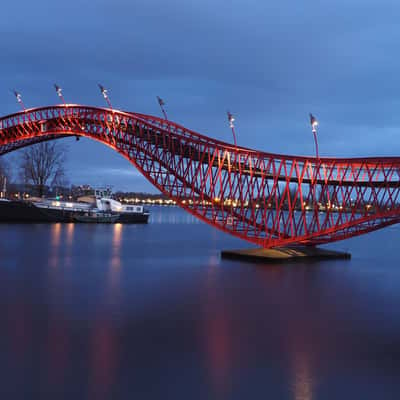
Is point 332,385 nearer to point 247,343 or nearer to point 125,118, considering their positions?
point 247,343

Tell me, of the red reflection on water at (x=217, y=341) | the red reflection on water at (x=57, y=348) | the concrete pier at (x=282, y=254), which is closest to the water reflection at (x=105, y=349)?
the red reflection on water at (x=57, y=348)

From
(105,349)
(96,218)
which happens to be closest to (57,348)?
(105,349)

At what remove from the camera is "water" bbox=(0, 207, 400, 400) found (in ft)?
35.3

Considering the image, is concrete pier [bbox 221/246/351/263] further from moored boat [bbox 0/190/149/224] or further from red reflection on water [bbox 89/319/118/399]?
moored boat [bbox 0/190/149/224]

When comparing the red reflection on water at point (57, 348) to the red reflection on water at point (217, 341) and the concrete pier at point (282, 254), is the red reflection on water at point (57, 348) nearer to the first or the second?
the red reflection on water at point (217, 341)

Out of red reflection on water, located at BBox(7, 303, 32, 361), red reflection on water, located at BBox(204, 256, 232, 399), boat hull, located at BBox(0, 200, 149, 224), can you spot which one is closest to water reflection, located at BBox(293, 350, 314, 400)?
red reflection on water, located at BBox(204, 256, 232, 399)

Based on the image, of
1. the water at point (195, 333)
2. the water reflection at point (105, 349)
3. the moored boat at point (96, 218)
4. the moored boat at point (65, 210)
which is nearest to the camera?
the water reflection at point (105, 349)

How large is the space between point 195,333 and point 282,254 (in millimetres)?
18669

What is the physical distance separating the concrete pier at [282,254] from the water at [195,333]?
394 cm

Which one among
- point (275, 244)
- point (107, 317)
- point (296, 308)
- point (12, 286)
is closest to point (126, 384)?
point (107, 317)

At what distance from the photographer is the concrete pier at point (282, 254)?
32.7m

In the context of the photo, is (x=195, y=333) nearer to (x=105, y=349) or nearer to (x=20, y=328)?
(x=105, y=349)

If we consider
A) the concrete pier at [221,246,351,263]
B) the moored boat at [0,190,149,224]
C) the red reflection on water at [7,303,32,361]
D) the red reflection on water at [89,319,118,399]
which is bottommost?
the red reflection on water at [89,319,118,399]

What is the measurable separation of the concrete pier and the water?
3.94 m
